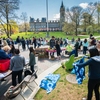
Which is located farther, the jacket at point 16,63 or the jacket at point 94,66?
the jacket at point 16,63

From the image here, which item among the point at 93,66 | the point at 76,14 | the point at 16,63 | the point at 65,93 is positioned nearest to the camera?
the point at 93,66

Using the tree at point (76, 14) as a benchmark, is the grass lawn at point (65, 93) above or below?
below

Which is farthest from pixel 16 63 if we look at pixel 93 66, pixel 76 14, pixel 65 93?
pixel 76 14

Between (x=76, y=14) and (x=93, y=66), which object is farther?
(x=76, y=14)

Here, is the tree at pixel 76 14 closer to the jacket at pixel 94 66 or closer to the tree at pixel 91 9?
the tree at pixel 91 9

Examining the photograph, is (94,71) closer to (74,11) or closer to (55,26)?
(74,11)

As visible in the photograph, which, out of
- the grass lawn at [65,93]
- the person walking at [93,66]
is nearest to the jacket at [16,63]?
the grass lawn at [65,93]

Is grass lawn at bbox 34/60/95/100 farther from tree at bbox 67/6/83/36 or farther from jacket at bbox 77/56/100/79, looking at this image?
tree at bbox 67/6/83/36

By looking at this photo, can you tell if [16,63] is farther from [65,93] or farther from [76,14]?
[76,14]

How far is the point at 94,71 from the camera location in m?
4.03

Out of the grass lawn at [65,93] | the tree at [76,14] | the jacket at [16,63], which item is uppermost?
the tree at [76,14]

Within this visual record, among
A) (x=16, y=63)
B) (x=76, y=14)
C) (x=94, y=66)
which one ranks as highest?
(x=76, y=14)

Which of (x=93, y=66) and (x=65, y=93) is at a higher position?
(x=93, y=66)

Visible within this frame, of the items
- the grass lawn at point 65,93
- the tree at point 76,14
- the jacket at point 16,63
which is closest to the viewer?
the grass lawn at point 65,93
